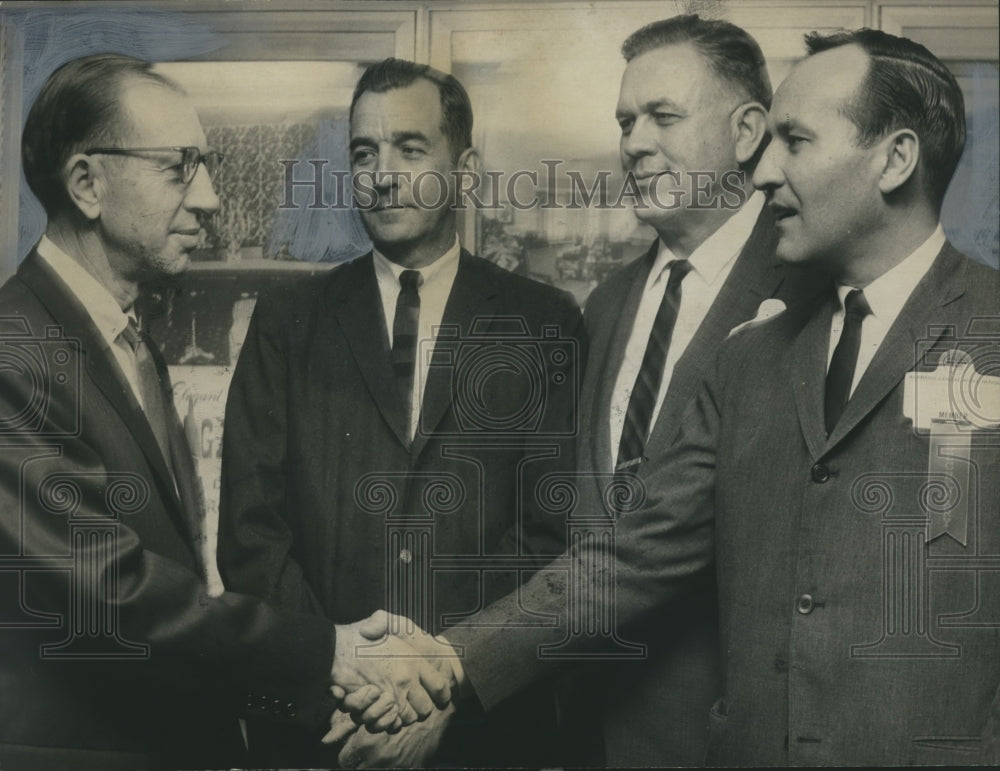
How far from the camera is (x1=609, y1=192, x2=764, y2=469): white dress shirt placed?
3.85m

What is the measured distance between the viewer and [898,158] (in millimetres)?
3742

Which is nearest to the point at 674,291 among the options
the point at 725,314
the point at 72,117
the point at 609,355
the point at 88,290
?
the point at 725,314

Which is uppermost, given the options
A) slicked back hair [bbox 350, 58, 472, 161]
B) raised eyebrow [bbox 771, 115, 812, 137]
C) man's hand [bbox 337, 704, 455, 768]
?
slicked back hair [bbox 350, 58, 472, 161]

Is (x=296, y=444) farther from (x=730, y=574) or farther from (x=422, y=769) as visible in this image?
(x=730, y=574)

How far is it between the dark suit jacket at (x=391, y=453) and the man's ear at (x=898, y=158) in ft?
3.15

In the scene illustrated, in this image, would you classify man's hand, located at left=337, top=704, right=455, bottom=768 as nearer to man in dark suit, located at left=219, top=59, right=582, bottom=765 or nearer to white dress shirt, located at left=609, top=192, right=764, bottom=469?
man in dark suit, located at left=219, top=59, right=582, bottom=765

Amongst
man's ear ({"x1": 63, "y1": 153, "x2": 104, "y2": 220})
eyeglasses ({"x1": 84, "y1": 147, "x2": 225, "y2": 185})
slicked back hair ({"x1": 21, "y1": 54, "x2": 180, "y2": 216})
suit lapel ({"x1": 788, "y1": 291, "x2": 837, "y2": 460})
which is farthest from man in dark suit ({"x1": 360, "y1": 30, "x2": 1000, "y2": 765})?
slicked back hair ({"x1": 21, "y1": 54, "x2": 180, "y2": 216})

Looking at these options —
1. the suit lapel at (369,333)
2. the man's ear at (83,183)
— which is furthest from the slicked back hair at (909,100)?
the man's ear at (83,183)

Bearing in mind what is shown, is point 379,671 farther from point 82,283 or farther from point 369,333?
point 82,283

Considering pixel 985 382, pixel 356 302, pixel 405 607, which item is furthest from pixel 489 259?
pixel 985 382

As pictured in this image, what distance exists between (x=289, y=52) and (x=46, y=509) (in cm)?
151

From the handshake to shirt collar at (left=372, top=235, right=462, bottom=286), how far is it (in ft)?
3.22

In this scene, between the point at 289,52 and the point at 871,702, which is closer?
the point at 871,702

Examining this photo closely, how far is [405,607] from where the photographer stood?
3838 mm
